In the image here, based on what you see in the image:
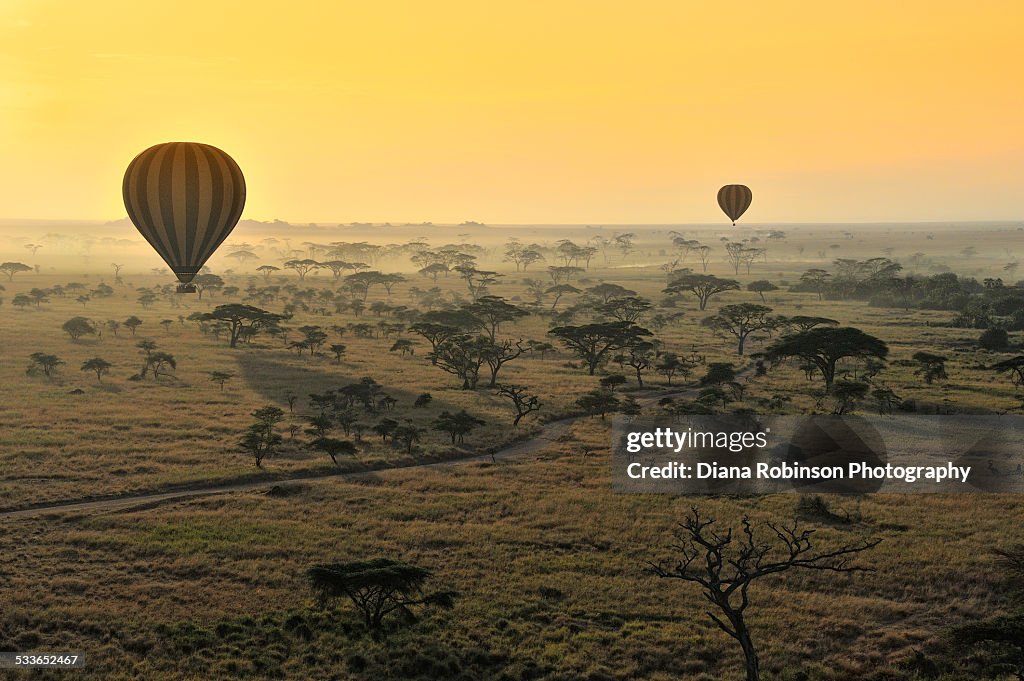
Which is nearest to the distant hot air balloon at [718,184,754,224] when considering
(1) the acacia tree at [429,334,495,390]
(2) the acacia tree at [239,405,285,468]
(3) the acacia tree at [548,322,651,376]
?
(3) the acacia tree at [548,322,651,376]

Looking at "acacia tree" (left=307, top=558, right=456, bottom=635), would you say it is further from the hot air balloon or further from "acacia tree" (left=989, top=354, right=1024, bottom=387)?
"acacia tree" (left=989, top=354, right=1024, bottom=387)

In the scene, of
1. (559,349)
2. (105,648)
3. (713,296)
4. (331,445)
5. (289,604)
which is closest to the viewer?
(105,648)

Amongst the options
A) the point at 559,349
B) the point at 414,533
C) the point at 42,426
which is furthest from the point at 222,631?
the point at 559,349

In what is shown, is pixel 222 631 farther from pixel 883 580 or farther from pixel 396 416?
pixel 396 416

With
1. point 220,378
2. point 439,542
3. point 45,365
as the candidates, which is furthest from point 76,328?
point 439,542

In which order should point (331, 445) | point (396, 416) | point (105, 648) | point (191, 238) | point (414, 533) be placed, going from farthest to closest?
point (396, 416)
point (191, 238)
point (331, 445)
point (414, 533)
point (105, 648)

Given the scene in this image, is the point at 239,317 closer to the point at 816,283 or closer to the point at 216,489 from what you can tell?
the point at 216,489

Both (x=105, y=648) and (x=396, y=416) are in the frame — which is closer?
(x=105, y=648)

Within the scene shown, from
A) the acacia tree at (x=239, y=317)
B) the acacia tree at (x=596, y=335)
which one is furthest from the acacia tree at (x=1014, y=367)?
the acacia tree at (x=239, y=317)
